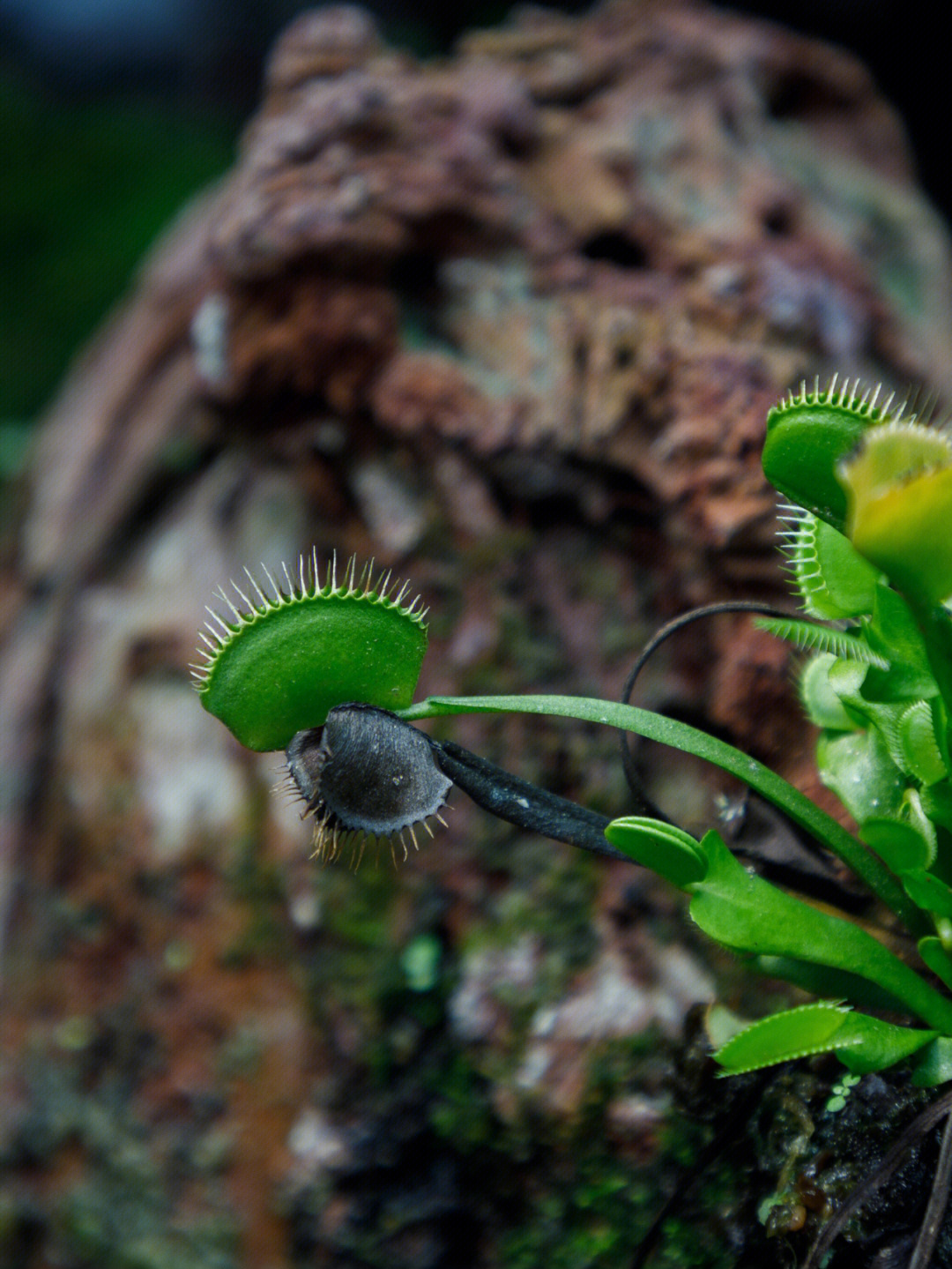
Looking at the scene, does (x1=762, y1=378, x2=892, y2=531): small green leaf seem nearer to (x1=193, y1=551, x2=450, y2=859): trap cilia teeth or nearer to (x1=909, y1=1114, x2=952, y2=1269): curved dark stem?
(x1=193, y1=551, x2=450, y2=859): trap cilia teeth

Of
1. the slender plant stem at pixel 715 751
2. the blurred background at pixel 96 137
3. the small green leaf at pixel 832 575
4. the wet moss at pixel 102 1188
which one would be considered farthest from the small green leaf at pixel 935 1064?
the blurred background at pixel 96 137

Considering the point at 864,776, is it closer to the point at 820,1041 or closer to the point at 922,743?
the point at 922,743

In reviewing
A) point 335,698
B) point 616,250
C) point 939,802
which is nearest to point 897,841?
point 939,802

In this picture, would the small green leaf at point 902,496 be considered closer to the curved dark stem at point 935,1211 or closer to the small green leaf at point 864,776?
the small green leaf at point 864,776

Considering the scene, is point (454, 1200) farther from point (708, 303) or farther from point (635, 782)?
point (708, 303)

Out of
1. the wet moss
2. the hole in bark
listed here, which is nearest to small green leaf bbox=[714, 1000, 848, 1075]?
the wet moss

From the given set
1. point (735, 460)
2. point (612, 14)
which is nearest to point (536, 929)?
point (735, 460)
